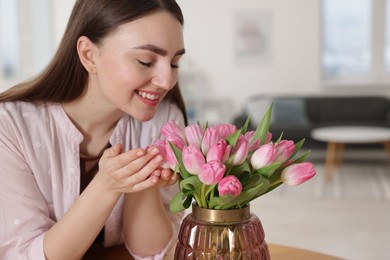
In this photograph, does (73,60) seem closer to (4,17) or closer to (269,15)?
A: (4,17)

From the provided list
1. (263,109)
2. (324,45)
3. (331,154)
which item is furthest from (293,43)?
(331,154)

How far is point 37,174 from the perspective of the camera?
124 centimetres

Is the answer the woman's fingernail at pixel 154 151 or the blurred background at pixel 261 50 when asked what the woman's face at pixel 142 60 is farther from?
the blurred background at pixel 261 50

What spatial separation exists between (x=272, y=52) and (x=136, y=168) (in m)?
6.16

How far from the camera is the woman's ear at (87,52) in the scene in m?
1.18

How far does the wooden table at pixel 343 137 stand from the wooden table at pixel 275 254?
3.73 metres

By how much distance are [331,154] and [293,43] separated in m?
2.10

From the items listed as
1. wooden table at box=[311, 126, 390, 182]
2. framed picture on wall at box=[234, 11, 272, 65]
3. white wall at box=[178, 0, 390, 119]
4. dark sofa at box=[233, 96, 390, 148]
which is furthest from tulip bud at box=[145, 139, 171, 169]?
framed picture on wall at box=[234, 11, 272, 65]

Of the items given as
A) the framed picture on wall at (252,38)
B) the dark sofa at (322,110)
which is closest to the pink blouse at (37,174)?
the dark sofa at (322,110)

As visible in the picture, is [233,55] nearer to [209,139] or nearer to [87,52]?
[87,52]

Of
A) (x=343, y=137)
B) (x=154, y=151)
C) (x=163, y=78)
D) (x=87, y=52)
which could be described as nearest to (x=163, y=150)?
(x=154, y=151)

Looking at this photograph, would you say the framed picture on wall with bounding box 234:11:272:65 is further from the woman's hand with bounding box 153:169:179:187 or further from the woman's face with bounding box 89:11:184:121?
the woman's hand with bounding box 153:169:179:187

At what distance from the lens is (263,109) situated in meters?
6.02

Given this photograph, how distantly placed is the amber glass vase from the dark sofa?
196 inches
